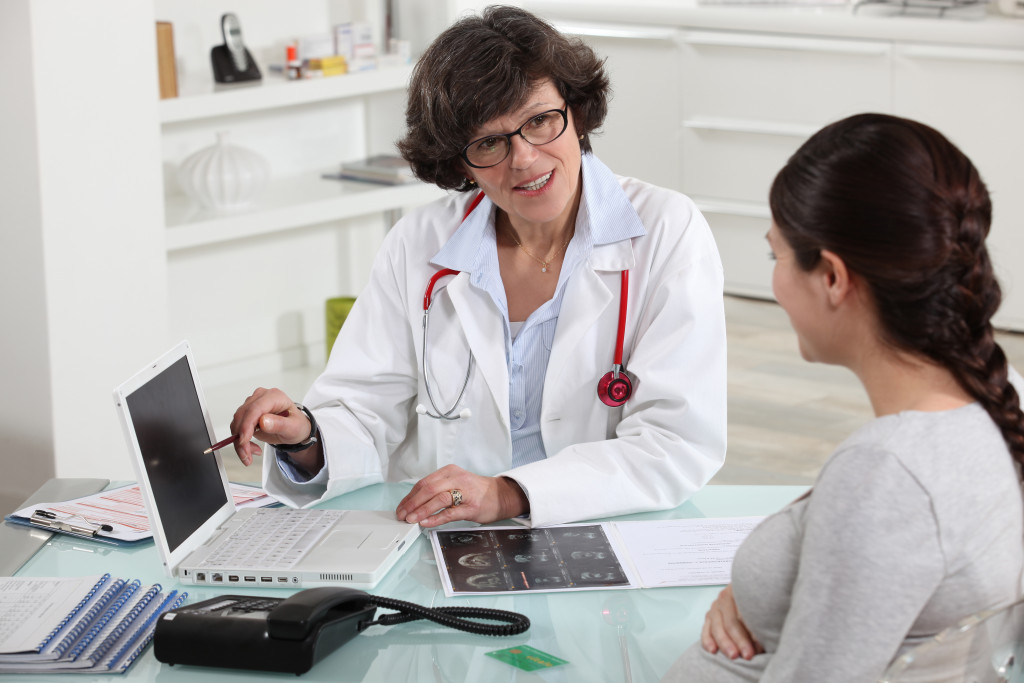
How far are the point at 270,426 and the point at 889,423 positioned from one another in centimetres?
97

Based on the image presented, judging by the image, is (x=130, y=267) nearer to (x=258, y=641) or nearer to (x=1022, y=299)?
(x=258, y=641)

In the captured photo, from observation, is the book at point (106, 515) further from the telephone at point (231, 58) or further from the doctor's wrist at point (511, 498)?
the telephone at point (231, 58)

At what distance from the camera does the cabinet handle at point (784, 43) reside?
4863 millimetres

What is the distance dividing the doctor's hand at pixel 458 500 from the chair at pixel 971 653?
2.43 ft

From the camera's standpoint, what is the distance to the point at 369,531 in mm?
1644

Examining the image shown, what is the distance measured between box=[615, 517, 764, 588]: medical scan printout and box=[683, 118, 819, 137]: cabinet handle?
3.59m

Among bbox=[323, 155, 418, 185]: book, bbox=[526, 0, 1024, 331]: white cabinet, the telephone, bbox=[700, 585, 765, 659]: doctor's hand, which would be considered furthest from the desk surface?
bbox=[526, 0, 1024, 331]: white cabinet

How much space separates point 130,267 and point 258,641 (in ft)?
6.80

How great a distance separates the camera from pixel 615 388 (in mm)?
1886

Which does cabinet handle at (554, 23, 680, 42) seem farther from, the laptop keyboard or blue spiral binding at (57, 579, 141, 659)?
blue spiral binding at (57, 579, 141, 659)

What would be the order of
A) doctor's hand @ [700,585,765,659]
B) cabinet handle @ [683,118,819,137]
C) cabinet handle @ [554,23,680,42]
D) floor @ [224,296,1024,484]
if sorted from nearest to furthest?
doctor's hand @ [700,585,765,659], floor @ [224,296,1024,484], cabinet handle @ [683,118,819,137], cabinet handle @ [554,23,680,42]

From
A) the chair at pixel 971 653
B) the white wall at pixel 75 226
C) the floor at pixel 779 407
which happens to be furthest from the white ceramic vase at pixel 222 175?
the chair at pixel 971 653

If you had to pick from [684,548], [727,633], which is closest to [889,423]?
[727,633]

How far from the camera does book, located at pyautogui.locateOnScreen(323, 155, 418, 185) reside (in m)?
4.18
